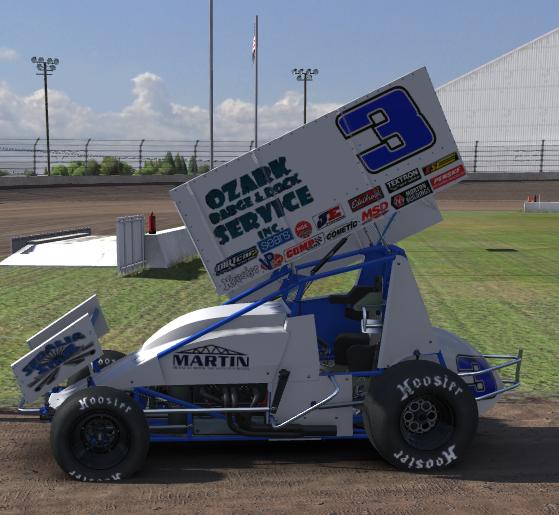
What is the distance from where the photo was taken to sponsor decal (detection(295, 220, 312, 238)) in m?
6.44

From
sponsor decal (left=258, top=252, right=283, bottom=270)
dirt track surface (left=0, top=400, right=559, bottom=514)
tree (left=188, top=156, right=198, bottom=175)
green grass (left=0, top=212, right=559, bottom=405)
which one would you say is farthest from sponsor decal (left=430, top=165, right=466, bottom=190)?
tree (left=188, top=156, right=198, bottom=175)

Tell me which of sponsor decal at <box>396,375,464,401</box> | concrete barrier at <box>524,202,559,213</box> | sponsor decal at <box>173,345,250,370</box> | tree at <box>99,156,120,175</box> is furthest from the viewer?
tree at <box>99,156,120,175</box>

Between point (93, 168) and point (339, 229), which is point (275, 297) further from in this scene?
point (93, 168)

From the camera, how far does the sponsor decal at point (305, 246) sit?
649cm

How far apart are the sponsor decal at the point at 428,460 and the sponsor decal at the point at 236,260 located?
1.97 m

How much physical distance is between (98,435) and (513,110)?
76.0 meters

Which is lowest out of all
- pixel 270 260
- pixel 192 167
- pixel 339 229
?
pixel 270 260

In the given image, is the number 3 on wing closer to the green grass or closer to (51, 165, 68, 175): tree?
the green grass

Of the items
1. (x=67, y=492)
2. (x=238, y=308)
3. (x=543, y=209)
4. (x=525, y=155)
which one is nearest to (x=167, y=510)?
(x=67, y=492)

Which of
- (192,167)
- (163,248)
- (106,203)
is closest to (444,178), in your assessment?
(163,248)

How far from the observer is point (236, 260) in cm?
652

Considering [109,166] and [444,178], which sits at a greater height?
[109,166]

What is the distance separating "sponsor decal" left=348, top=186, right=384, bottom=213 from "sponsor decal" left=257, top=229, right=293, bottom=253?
57 cm

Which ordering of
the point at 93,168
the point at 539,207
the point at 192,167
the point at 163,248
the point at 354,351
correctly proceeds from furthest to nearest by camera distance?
the point at 192,167 → the point at 93,168 → the point at 539,207 → the point at 163,248 → the point at 354,351
